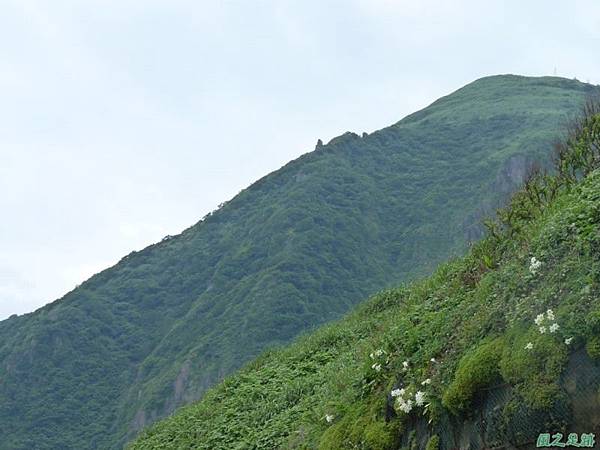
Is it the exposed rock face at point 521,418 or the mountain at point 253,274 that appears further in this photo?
the mountain at point 253,274

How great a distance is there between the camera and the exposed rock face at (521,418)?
5.68 meters

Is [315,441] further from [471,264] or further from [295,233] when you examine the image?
[295,233]

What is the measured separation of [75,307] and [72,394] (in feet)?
45.9

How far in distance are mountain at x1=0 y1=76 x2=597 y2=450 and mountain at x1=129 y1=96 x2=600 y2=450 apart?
3512 cm

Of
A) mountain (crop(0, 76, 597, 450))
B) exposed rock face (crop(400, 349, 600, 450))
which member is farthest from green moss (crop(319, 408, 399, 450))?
mountain (crop(0, 76, 597, 450))

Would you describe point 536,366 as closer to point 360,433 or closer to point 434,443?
point 434,443

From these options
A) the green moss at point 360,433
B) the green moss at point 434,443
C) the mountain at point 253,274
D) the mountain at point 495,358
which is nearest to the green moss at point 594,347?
the mountain at point 495,358

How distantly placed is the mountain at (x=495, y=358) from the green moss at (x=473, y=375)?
0.4 inches

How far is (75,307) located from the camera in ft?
226

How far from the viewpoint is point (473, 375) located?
6.63 m

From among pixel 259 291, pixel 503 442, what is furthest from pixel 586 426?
pixel 259 291

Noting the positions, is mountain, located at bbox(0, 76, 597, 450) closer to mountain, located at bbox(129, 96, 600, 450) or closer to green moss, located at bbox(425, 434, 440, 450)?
mountain, located at bbox(129, 96, 600, 450)

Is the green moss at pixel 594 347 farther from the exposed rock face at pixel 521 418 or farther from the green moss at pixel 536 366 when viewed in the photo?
the green moss at pixel 536 366

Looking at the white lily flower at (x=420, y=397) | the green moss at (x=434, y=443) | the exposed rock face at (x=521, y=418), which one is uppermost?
the white lily flower at (x=420, y=397)
